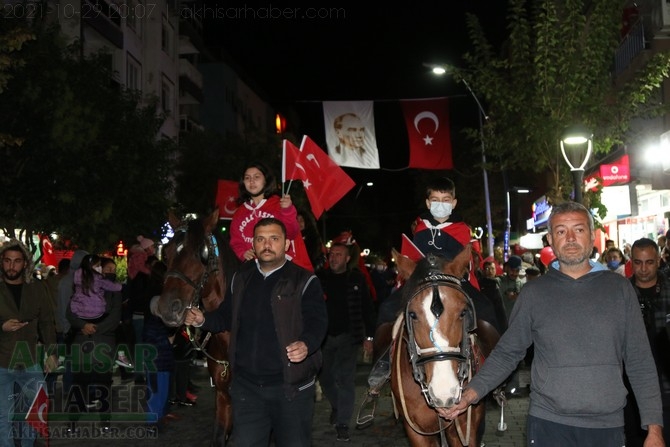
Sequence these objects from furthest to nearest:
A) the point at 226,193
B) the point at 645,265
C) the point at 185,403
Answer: the point at 226,193, the point at 185,403, the point at 645,265

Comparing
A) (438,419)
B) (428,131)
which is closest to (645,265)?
(438,419)

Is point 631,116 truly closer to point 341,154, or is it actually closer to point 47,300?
point 341,154

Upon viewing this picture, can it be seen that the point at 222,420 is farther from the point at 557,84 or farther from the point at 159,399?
the point at 557,84

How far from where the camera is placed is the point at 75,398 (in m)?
10.9

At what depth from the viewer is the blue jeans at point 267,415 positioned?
5734 mm

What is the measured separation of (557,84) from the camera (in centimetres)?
1625

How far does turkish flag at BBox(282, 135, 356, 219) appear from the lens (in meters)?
10.2

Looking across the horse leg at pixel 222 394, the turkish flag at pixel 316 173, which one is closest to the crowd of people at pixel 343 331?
the horse leg at pixel 222 394

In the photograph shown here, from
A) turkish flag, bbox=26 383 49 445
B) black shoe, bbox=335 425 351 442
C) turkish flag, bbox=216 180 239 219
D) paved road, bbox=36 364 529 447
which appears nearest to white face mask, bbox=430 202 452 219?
paved road, bbox=36 364 529 447

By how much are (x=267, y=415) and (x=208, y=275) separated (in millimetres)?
2081

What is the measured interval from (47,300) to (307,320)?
396cm

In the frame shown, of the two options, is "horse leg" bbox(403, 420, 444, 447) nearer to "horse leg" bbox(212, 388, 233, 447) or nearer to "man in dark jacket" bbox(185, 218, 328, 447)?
"man in dark jacket" bbox(185, 218, 328, 447)

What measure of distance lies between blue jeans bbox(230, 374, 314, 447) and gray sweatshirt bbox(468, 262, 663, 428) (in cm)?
183

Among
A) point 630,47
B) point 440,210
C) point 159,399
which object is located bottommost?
point 159,399
